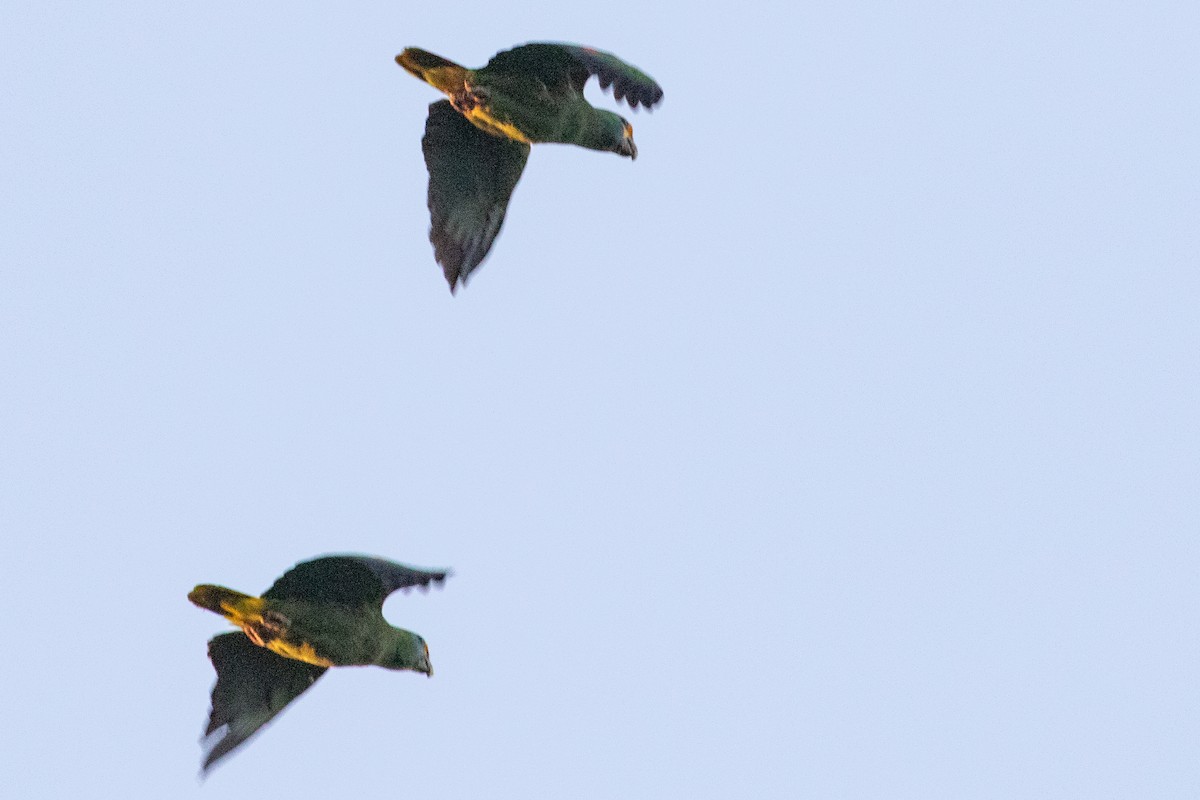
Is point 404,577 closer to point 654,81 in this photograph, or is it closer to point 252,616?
point 252,616

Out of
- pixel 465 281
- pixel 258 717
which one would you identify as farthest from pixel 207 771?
pixel 465 281

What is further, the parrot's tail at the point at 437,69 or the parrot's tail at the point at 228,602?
the parrot's tail at the point at 437,69

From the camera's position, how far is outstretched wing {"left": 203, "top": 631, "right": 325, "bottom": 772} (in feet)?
61.2

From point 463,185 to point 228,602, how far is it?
13.6 feet

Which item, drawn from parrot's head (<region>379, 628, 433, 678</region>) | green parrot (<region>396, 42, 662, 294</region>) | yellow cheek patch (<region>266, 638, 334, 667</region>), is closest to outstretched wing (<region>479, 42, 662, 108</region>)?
green parrot (<region>396, 42, 662, 294</region>)

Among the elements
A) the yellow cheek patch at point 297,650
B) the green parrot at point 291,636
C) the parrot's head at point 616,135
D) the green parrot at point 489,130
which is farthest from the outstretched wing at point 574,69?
the yellow cheek patch at point 297,650

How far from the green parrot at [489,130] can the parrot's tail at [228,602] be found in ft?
10.9

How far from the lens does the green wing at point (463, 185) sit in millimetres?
19984

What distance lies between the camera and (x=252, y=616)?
717 inches

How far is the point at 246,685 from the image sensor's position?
61.8 ft

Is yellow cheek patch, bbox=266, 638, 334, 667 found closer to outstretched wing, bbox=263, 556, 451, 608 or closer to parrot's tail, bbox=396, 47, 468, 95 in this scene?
outstretched wing, bbox=263, 556, 451, 608

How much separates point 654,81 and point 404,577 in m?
4.13

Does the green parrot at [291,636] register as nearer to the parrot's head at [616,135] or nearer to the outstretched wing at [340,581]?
the outstretched wing at [340,581]

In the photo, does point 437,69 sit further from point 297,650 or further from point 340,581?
point 297,650
